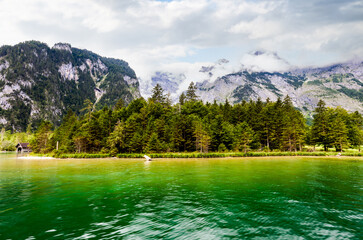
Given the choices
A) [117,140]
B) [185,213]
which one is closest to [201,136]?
[117,140]

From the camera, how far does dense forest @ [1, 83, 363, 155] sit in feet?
240

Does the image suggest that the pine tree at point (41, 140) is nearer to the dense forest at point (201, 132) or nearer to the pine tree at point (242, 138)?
the dense forest at point (201, 132)

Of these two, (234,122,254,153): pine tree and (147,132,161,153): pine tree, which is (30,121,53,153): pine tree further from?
(234,122,254,153): pine tree

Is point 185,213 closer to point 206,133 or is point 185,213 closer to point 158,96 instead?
point 206,133

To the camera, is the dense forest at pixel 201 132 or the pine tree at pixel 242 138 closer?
the pine tree at pixel 242 138

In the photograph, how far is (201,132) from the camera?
226ft

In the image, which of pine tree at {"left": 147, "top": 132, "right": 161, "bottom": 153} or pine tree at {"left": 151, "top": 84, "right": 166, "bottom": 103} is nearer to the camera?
pine tree at {"left": 147, "top": 132, "right": 161, "bottom": 153}

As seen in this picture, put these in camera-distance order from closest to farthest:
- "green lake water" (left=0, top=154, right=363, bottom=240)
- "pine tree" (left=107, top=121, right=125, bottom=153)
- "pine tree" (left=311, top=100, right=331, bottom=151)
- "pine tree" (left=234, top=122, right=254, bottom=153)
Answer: "green lake water" (left=0, top=154, right=363, bottom=240)
"pine tree" (left=234, top=122, right=254, bottom=153)
"pine tree" (left=107, top=121, right=125, bottom=153)
"pine tree" (left=311, top=100, right=331, bottom=151)

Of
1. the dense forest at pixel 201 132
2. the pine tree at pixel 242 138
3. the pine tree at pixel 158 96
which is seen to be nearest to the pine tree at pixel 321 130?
the dense forest at pixel 201 132

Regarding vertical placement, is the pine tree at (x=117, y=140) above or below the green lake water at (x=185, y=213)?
above

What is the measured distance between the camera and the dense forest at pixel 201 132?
2876 inches

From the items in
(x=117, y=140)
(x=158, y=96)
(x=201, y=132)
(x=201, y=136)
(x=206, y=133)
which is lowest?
(x=117, y=140)

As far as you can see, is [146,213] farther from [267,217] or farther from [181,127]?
[181,127]

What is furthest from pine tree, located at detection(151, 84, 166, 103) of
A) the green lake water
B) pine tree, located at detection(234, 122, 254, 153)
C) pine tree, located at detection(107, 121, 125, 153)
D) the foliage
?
the green lake water
